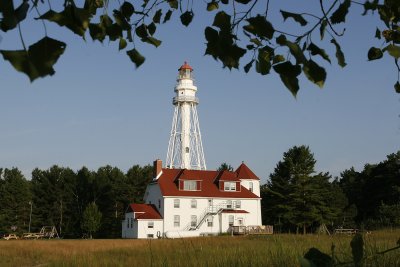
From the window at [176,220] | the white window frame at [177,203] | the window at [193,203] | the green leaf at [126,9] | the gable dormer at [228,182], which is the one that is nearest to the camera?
the green leaf at [126,9]

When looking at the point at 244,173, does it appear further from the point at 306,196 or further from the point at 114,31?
the point at 114,31

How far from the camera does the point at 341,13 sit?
2.41 meters

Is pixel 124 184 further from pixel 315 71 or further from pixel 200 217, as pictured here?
pixel 315 71

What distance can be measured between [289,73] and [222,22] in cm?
54

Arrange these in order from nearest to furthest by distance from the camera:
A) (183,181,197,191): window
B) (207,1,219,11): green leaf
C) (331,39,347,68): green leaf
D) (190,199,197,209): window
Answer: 1. (331,39,347,68): green leaf
2. (207,1,219,11): green leaf
3. (190,199,197,209): window
4. (183,181,197,191): window

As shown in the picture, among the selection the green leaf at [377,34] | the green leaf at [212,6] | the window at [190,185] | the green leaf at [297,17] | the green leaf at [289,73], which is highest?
the window at [190,185]

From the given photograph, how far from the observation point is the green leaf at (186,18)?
142 inches

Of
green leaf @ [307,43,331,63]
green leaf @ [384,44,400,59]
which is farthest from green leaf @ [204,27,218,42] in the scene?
green leaf @ [384,44,400,59]

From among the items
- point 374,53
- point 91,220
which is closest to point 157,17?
point 374,53

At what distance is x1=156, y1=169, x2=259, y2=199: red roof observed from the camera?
172ft

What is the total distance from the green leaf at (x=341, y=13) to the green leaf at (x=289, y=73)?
0.64 meters

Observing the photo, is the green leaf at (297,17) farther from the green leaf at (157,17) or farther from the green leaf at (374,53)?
the green leaf at (157,17)

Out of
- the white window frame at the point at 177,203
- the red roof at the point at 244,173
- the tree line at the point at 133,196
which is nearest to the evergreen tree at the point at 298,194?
the tree line at the point at 133,196

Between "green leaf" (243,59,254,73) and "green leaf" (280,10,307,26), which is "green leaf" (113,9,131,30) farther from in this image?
"green leaf" (280,10,307,26)
